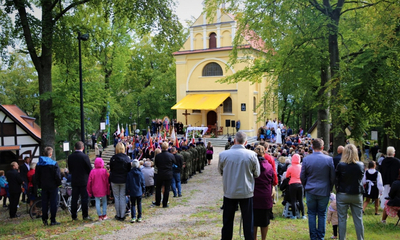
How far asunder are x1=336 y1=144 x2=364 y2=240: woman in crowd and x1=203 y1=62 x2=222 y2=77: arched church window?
27.9 metres

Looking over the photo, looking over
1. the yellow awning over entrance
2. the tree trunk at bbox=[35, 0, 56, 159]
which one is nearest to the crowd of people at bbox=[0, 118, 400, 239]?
the tree trunk at bbox=[35, 0, 56, 159]

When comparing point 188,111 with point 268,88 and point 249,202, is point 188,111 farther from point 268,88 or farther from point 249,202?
point 249,202

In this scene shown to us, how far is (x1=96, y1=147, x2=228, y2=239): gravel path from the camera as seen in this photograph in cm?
668

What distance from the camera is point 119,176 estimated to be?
7684 millimetres

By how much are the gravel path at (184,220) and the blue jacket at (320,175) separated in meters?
2.10

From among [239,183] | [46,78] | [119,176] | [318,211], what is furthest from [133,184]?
[46,78]

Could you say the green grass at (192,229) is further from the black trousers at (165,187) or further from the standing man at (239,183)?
the standing man at (239,183)

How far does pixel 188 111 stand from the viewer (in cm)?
3434

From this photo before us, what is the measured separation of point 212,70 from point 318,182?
28.6m

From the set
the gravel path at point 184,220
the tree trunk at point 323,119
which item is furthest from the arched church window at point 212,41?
the gravel path at point 184,220

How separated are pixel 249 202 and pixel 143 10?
9774mm

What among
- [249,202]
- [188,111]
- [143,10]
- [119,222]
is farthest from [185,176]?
[188,111]

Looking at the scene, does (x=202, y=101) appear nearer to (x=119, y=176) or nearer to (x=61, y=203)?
(x=61, y=203)

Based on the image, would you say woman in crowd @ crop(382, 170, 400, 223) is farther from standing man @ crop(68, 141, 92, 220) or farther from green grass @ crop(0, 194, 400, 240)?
standing man @ crop(68, 141, 92, 220)
